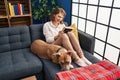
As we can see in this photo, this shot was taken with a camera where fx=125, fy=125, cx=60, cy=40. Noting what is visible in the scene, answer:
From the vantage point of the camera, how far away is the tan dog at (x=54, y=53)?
5.38 ft

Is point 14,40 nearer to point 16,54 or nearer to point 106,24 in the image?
point 16,54

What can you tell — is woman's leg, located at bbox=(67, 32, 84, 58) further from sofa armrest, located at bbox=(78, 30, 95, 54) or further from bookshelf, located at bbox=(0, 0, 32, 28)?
bookshelf, located at bbox=(0, 0, 32, 28)

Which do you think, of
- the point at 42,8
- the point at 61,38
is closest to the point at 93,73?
the point at 61,38

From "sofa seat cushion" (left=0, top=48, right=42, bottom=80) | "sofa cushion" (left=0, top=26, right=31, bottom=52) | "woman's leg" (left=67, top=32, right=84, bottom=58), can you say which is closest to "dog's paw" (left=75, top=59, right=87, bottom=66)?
"woman's leg" (left=67, top=32, right=84, bottom=58)

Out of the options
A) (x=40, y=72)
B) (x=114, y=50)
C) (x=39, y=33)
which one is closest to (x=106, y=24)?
(x=114, y=50)

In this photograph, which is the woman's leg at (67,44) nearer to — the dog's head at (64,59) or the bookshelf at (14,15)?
the dog's head at (64,59)

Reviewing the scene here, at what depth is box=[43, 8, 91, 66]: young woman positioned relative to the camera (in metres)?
1.79

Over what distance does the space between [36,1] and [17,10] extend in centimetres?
65

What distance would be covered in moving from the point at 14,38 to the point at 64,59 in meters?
0.98

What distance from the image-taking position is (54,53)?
5.84ft

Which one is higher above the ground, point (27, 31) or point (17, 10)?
point (17, 10)

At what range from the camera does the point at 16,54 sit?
79.3 inches

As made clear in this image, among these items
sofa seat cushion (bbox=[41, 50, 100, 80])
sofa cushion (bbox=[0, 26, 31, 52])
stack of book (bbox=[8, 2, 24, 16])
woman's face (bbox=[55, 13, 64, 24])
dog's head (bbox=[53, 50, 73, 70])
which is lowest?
sofa seat cushion (bbox=[41, 50, 100, 80])

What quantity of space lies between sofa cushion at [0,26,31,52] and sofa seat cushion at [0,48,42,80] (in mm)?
130
